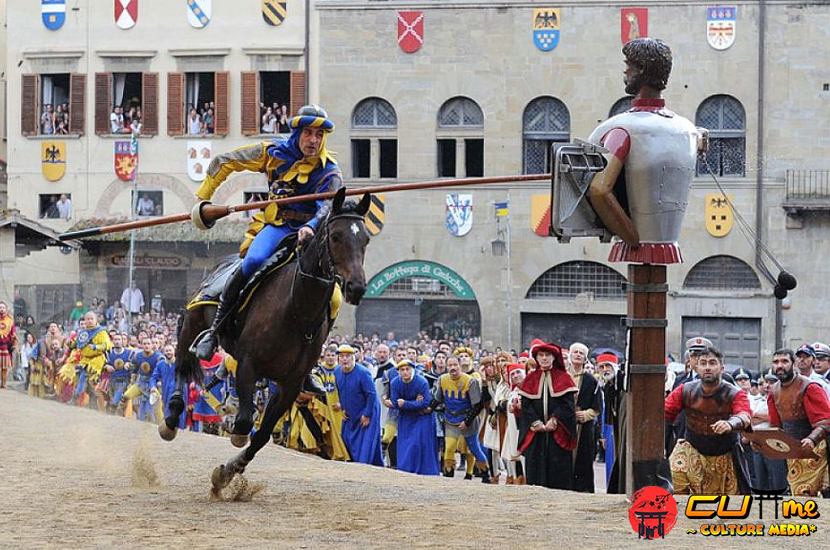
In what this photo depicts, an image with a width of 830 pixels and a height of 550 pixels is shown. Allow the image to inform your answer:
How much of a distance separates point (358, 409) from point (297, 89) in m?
21.5

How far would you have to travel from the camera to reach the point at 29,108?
40.5 meters

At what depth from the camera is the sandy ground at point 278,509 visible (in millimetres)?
9156

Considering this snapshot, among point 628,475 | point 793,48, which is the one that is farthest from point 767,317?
point 628,475

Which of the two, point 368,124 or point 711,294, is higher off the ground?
point 368,124

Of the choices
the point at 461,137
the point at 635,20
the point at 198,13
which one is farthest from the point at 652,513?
the point at 198,13

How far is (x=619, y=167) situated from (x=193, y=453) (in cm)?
711

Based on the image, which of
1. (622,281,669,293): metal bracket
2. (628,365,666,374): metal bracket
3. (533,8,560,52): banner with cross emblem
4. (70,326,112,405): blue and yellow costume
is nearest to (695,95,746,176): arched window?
(533,8,560,52): banner with cross emblem

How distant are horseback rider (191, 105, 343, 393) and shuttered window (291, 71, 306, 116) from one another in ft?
87.1

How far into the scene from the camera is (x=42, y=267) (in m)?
40.3

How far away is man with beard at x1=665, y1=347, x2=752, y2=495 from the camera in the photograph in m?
11.5

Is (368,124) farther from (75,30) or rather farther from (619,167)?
(619,167)

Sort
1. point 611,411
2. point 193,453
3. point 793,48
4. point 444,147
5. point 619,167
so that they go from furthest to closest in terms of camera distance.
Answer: point 444,147 → point 793,48 → point 611,411 → point 193,453 → point 619,167

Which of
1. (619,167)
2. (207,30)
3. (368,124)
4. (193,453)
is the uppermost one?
(207,30)

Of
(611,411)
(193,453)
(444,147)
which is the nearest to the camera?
(193,453)
